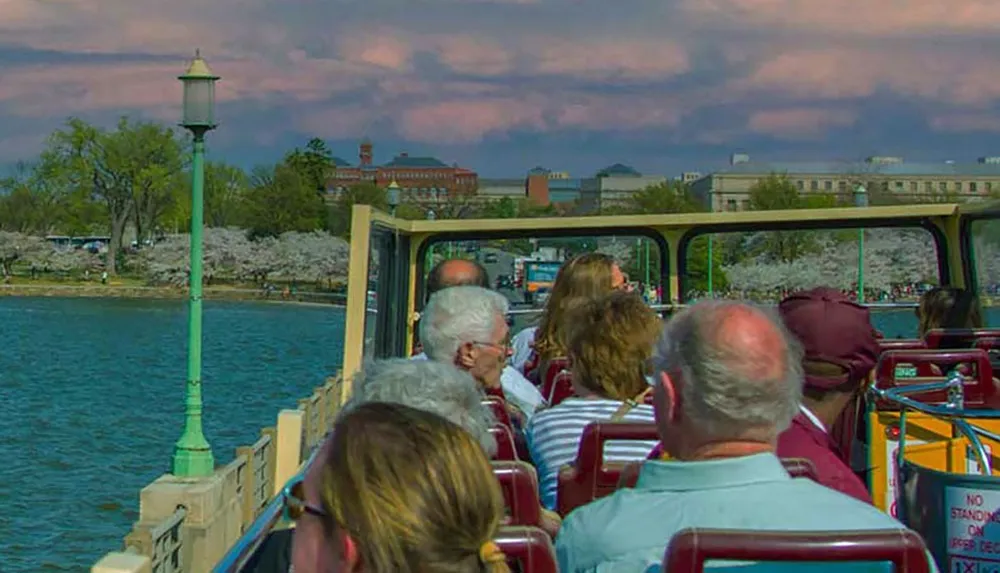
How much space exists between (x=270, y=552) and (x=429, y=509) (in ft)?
5.46

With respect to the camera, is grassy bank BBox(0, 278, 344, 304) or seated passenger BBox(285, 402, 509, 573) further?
grassy bank BBox(0, 278, 344, 304)

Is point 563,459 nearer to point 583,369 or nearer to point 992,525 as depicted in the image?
point 583,369

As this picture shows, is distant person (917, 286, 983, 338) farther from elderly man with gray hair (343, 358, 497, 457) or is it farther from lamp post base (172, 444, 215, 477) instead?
lamp post base (172, 444, 215, 477)

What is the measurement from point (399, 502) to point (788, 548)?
2.83 feet

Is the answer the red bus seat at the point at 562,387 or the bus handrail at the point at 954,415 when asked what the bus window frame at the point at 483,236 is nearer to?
the red bus seat at the point at 562,387

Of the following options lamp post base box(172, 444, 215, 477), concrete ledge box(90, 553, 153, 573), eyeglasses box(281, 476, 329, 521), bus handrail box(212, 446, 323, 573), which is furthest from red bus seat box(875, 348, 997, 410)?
lamp post base box(172, 444, 215, 477)

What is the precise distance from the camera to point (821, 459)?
4.00 m

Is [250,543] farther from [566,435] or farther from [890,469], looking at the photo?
[890,469]

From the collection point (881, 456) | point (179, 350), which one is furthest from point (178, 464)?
point (179, 350)

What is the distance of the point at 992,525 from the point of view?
3596 millimetres

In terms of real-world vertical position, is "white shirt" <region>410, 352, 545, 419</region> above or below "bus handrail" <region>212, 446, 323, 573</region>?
above

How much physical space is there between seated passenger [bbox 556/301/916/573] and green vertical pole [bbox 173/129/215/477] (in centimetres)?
1362

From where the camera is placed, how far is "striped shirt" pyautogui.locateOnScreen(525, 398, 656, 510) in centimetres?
461

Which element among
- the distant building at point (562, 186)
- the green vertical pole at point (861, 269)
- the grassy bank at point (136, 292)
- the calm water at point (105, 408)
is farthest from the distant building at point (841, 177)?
the green vertical pole at point (861, 269)
